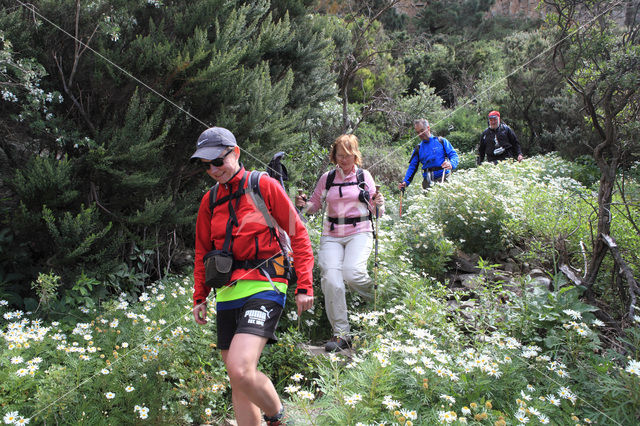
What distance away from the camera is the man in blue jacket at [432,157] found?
24.0 feet

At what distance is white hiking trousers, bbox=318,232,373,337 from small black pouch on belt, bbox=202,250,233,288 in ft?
5.18

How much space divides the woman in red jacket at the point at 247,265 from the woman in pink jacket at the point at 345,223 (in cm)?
132

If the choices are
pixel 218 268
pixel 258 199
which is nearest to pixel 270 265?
pixel 218 268

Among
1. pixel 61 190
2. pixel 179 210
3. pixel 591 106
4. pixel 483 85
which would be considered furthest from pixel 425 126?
pixel 483 85

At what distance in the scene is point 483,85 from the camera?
2072 cm

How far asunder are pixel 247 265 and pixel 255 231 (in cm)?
23

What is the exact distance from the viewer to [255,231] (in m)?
2.86

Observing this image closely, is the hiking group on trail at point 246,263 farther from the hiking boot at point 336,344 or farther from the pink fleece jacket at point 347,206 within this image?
the pink fleece jacket at point 347,206

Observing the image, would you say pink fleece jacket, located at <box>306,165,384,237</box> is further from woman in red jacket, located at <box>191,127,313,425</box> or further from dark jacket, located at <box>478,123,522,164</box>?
dark jacket, located at <box>478,123,522,164</box>

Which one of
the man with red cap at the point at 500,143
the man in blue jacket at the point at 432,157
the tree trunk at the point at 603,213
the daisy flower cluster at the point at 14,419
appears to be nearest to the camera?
the daisy flower cluster at the point at 14,419

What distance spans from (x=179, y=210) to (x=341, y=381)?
3025 mm

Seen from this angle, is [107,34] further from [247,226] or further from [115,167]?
[247,226]

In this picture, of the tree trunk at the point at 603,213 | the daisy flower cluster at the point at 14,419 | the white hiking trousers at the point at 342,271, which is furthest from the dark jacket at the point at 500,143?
the daisy flower cluster at the point at 14,419

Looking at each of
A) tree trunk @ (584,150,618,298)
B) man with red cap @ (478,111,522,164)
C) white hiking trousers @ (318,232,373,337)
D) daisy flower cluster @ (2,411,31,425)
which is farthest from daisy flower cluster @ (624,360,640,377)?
man with red cap @ (478,111,522,164)
